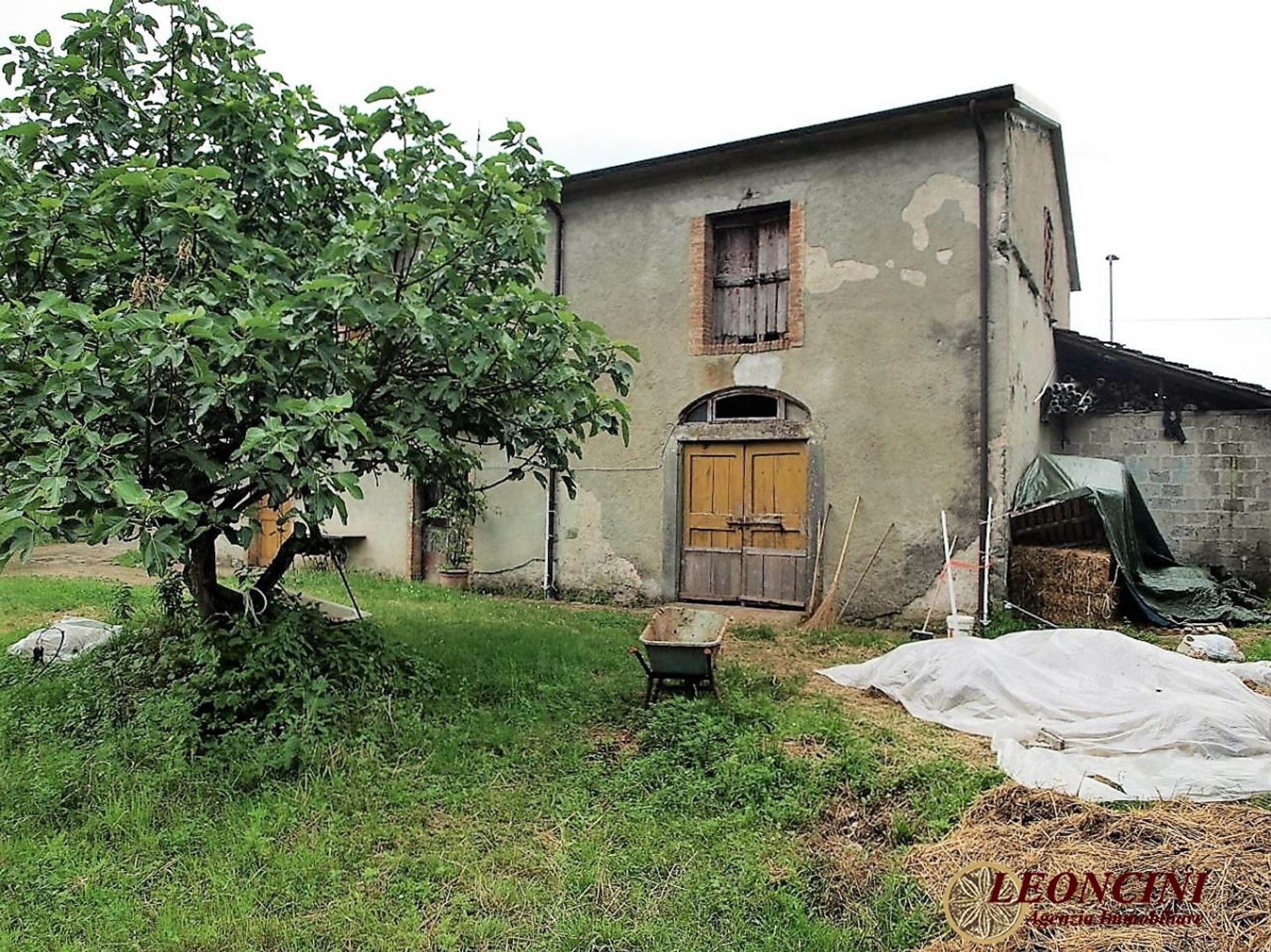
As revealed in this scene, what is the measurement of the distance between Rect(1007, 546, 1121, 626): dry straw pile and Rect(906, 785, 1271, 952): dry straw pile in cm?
532

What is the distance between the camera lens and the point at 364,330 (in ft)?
14.6

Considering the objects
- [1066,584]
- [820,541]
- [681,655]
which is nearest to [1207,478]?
[1066,584]

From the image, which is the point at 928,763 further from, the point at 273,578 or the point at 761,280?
the point at 761,280

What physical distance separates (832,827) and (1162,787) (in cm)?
167

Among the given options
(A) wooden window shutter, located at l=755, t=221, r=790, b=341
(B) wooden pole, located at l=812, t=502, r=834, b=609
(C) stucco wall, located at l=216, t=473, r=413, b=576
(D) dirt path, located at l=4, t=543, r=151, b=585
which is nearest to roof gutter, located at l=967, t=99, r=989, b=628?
(B) wooden pole, located at l=812, t=502, r=834, b=609

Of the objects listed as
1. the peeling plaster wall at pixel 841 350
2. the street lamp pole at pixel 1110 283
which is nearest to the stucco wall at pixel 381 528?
the peeling plaster wall at pixel 841 350

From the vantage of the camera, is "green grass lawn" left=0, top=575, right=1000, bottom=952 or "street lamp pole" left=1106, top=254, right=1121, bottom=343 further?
"street lamp pole" left=1106, top=254, right=1121, bottom=343

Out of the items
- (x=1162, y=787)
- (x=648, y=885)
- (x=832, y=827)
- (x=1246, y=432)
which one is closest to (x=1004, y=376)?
(x=1246, y=432)

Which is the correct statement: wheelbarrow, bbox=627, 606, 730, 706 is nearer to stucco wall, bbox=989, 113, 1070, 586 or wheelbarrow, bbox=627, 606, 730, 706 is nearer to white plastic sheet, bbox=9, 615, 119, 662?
white plastic sheet, bbox=9, 615, 119, 662

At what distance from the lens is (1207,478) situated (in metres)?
10.8

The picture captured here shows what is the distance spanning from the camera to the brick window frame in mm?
9547

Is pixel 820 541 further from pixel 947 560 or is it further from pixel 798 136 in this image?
pixel 798 136

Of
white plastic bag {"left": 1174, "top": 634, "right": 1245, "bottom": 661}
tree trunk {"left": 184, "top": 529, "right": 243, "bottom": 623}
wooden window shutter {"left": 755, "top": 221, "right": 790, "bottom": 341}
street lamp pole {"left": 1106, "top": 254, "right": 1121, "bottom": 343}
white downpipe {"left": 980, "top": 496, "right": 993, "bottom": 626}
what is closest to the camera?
A: tree trunk {"left": 184, "top": 529, "right": 243, "bottom": 623}

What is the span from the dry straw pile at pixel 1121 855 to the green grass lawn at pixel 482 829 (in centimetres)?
21
